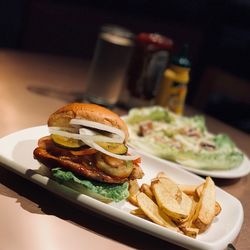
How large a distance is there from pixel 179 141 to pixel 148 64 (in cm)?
54

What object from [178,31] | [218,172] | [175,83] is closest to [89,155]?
[218,172]

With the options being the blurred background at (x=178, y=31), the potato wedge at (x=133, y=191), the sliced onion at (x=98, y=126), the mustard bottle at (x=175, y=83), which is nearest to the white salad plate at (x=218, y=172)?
the potato wedge at (x=133, y=191)

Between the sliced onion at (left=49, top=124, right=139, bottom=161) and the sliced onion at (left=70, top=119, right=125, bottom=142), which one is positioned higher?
the sliced onion at (left=70, top=119, right=125, bottom=142)

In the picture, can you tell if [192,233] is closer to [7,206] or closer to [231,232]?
[231,232]

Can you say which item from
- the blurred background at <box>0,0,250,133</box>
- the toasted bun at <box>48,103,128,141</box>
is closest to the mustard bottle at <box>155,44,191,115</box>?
the toasted bun at <box>48,103,128,141</box>

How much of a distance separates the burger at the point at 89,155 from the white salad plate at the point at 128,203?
0.12 feet

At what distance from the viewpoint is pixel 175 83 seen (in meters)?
2.34

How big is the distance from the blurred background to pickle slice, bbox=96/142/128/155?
9.88 feet

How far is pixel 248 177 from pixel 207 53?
3447 mm

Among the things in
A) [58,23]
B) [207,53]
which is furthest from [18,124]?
[207,53]

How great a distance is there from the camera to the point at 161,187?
1327mm

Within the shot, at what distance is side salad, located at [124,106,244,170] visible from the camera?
1.81 meters

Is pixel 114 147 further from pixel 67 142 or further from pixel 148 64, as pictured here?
pixel 148 64

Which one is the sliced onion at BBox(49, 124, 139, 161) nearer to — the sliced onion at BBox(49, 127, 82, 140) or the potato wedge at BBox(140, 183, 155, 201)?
the sliced onion at BBox(49, 127, 82, 140)
